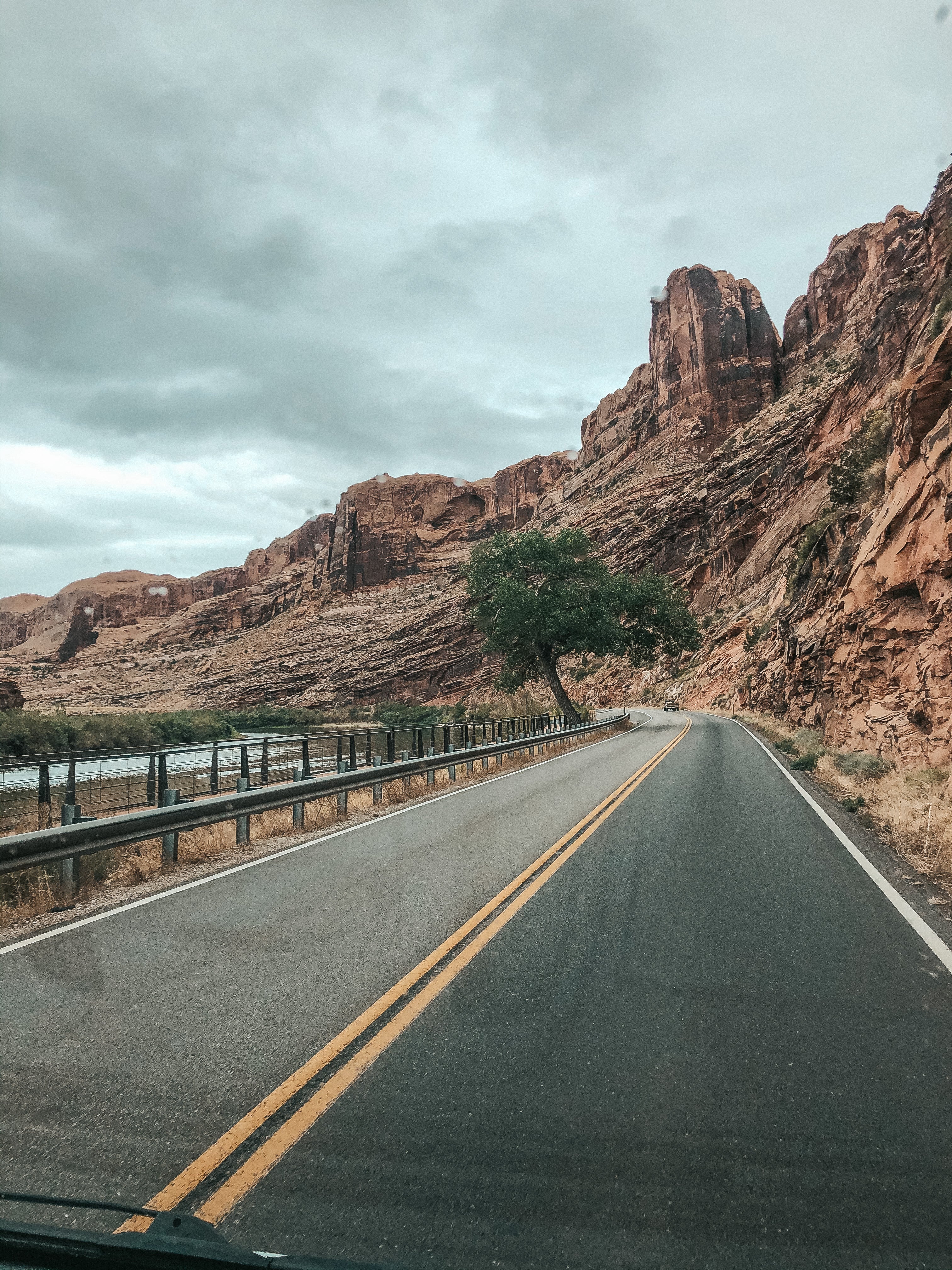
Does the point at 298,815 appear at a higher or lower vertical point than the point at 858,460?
lower

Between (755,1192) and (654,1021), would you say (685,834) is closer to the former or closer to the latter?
(654,1021)

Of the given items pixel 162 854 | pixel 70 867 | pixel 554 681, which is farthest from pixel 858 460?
pixel 70 867

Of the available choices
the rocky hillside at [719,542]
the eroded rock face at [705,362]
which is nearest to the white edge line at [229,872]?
the rocky hillside at [719,542]

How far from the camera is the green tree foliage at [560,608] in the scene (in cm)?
3709

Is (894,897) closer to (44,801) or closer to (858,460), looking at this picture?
(44,801)

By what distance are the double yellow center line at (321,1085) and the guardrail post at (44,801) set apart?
6.43 meters

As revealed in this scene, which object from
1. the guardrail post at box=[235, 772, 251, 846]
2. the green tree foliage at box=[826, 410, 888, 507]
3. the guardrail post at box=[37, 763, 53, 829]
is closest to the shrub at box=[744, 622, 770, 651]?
the green tree foliage at box=[826, 410, 888, 507]

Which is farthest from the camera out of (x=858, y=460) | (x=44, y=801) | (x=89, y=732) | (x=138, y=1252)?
(x=89, y=732)

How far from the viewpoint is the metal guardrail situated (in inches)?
250

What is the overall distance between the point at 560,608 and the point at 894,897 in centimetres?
3160

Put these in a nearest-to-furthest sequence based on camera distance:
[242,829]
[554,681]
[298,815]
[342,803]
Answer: [242,829], [298,815], [342,803], [554,681]

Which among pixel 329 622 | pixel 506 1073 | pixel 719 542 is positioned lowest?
pixel 506 1073

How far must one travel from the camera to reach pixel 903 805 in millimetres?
10203

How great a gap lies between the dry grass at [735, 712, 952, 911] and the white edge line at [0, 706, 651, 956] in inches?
268
